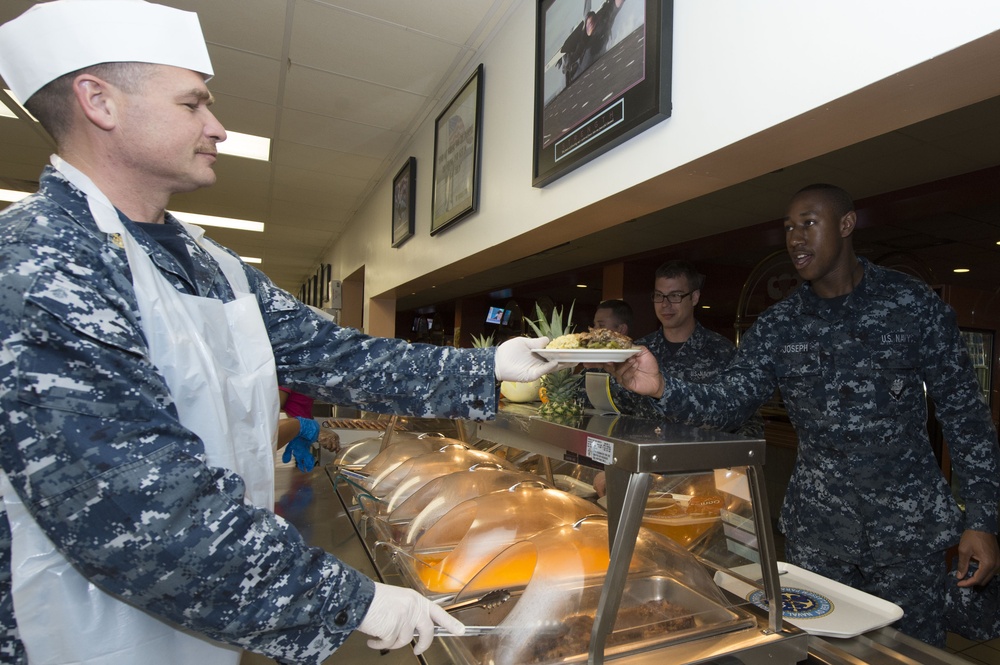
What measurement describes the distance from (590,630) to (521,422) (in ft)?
1.85

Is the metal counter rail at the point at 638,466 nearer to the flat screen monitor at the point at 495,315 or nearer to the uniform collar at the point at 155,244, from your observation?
the uniform collar at the point at 155,244

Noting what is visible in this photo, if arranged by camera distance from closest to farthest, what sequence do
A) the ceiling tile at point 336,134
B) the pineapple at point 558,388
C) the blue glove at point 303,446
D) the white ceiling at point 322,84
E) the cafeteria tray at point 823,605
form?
1. the cafeteria tray at point 823,605
2. the pineapple at point 558,388
3. the blue glove at point 303,446
4. the white ceiling at point 322,84
5. the ceiling tile at point 336,134

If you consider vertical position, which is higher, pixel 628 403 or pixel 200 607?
pixel 628 403

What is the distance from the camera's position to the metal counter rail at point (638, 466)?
102cm

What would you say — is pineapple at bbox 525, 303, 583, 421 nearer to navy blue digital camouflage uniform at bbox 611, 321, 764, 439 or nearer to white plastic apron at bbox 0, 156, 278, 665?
white plastic apron at bbox 0, 156, 278, 665

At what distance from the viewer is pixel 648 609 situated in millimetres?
1127

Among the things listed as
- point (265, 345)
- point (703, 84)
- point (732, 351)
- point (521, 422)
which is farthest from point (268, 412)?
point (732, 351)

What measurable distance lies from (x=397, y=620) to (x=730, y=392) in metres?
1.53

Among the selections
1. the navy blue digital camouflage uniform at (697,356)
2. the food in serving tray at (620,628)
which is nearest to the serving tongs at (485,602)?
the food in serving tray at (620,628)

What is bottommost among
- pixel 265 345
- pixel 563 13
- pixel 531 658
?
pixel 531 658

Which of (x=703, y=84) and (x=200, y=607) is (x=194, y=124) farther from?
(x=703, y=84)

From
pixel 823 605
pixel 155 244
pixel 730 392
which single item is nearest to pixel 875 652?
pixel 823 605

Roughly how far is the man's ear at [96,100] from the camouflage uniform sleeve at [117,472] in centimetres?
24

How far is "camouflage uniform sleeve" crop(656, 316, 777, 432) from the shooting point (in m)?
1.82
